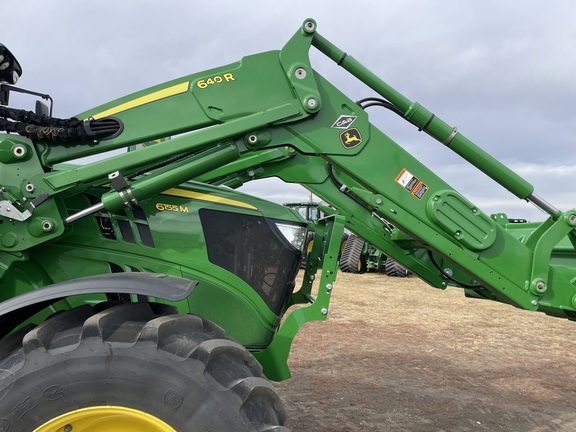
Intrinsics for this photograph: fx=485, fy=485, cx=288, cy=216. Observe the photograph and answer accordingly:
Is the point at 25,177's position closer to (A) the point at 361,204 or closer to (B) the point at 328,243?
(B) the point at 328,243

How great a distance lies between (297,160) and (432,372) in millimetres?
3892

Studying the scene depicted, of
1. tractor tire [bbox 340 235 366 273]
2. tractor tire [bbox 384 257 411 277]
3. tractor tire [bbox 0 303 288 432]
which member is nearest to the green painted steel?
tractor tire [bbox 0 303 288 432]

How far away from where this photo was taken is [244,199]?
10.3 feet

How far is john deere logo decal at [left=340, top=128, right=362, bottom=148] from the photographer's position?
2943mm

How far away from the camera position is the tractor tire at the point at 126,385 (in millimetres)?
1967

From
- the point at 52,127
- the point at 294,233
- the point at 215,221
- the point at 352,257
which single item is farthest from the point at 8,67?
the point at 352,257

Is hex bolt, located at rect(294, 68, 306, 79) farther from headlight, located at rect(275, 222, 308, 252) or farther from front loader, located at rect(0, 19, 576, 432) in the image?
headlight, located at rect(275, 222, 308, 252)

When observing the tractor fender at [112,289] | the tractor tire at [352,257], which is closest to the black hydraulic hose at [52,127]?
the tractor fender at [112,289]

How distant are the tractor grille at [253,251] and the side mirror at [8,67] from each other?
1.47 metres

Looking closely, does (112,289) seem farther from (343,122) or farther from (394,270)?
(394,270)

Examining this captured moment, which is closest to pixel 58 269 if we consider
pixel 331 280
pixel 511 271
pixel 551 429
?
pixel 331 280

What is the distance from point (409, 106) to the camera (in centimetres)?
312

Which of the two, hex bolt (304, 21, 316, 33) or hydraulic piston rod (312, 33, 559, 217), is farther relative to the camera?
hydraulic piston rod (312, 33, 559, 217)

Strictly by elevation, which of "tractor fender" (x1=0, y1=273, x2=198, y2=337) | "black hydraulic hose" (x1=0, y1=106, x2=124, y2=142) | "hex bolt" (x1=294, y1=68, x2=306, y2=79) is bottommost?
"tractor fender" (x1=0, y1=273, x2=198, y2=337)
